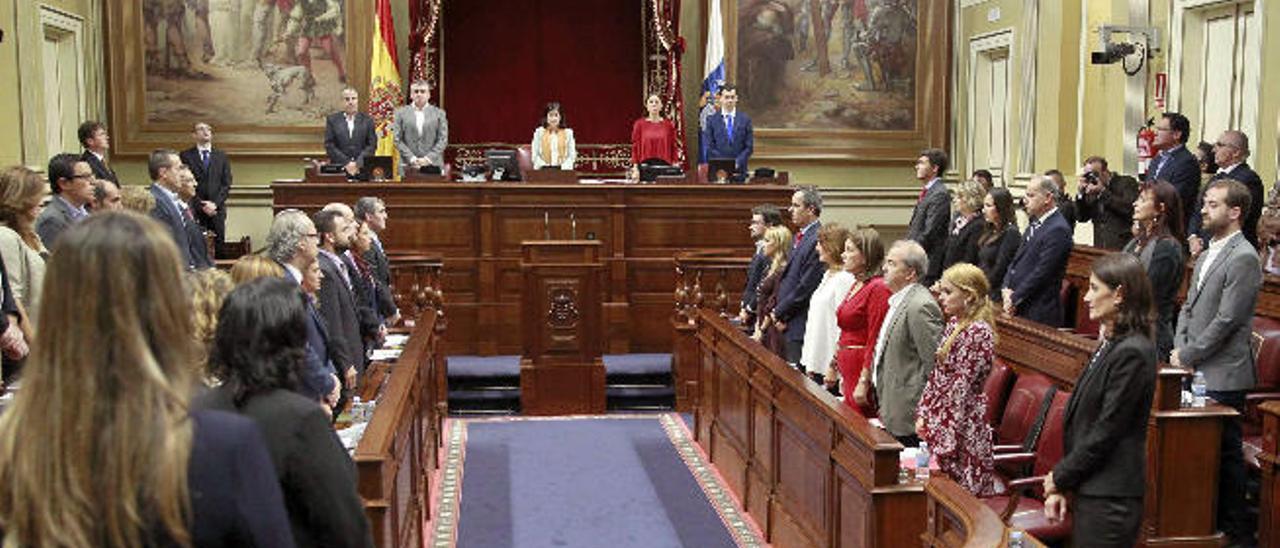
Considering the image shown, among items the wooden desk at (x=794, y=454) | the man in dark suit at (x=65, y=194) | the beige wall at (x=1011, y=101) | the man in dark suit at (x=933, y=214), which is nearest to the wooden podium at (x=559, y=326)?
the wooden desk at (x=794, y=454)

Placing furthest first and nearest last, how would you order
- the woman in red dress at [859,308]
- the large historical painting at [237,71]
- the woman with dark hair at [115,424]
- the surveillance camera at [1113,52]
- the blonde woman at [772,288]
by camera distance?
1. the large historical painting at [237,71]
2. the surveillance camera at [1113,52]
3. the blonde woman at [772,288]
4. the woman in red dress at [859,308]
5. the woman with dark hair at [115,424]

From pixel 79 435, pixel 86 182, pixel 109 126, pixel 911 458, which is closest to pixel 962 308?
pixel 911 458

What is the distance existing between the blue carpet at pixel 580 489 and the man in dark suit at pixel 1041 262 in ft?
6.69

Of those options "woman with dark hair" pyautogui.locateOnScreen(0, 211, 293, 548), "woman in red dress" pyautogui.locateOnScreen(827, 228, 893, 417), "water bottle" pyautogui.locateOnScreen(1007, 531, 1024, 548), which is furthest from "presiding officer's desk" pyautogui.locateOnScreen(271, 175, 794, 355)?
"woman with dark hair" pyautogui.locateOnScreen(0, 211, 293, 548)

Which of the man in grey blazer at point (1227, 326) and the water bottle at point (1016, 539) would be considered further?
the man in grey blazer at point (1227, 326)

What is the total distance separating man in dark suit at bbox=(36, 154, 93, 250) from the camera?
5539 mm

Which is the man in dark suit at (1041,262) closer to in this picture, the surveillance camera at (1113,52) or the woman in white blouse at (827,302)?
the woman in white blouse at (827,302)

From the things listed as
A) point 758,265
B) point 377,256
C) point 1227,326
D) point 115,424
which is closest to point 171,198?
point 377,256

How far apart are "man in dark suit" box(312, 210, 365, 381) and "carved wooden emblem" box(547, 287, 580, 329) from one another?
277 centimetres

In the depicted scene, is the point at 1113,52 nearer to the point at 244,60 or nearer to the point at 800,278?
the point at 800,278

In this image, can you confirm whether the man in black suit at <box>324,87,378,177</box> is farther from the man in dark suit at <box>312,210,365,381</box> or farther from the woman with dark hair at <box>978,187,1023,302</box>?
the woman with dark hair at <box>978,187,1023,302</box>

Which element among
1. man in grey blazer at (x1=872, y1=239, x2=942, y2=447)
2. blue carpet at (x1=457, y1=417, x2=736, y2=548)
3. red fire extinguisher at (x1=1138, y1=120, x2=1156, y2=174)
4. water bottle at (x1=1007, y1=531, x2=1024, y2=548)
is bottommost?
blue carpet at (x1=457, y1=417, x2=736, y2=548)

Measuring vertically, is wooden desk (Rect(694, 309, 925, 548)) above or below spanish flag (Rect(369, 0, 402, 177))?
below

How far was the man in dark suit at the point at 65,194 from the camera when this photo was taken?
18.2 ft
